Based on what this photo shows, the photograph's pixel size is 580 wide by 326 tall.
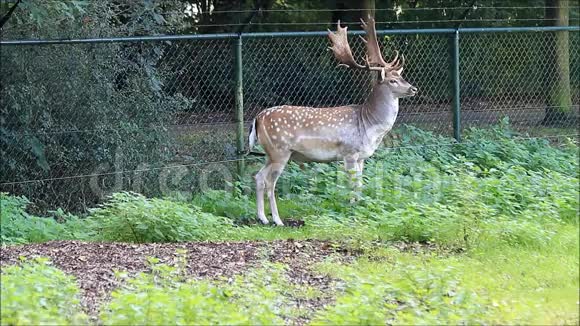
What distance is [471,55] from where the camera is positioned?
53.7ft

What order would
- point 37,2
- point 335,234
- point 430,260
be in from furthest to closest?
point 37,2 < point 335,234 < point 430,260

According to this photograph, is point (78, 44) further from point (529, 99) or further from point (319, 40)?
point (529, 99)

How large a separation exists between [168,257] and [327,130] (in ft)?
10.8

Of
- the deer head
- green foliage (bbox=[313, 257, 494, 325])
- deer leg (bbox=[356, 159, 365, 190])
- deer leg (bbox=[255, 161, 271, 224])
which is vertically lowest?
deer leg (bbox=[255, 161, 271, 224])

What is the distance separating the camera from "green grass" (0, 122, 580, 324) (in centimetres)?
589

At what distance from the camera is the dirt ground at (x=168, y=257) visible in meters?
7.45

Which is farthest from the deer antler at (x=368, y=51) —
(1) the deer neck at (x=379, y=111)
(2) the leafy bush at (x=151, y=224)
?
(2) the leafy bush at (x=151, y=224)

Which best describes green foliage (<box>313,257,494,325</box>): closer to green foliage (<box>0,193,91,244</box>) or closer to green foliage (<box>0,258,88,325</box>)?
green foliage (<box>0,258,88,325</box>)

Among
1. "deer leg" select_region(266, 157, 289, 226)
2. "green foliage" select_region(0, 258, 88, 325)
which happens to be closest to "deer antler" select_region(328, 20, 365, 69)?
"deer leg" select_region(266, 157, 289, 226)

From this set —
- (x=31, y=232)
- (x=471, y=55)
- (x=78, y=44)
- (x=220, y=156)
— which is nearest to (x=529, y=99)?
(x=471, y=55)

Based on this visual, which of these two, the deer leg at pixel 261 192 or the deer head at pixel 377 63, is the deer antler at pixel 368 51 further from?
the deer leg at pixel 261 192

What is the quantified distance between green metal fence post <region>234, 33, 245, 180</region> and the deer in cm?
53

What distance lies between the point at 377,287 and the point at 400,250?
2.11 meters

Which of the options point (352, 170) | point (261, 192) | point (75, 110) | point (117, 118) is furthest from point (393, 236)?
point (75, 110)
